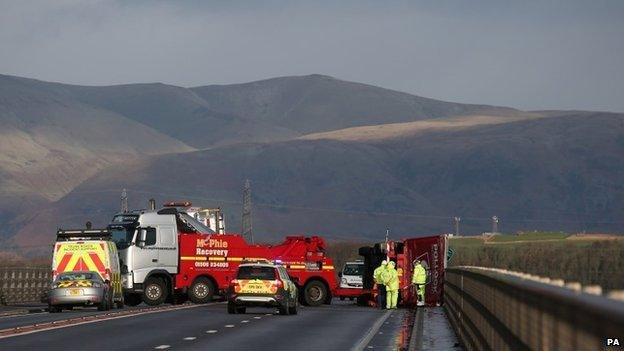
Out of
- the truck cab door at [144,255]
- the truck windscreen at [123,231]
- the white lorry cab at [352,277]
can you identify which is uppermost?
the truck windscreen at [123,231]

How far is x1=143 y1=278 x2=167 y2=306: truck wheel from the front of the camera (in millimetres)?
52062

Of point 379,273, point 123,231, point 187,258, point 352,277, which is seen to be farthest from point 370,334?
point 352,277

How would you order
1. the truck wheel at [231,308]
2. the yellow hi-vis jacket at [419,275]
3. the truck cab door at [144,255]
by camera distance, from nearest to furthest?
the truck wheel at [231,308] < the yellow hi-vis jacket at [419,275] < the truck cab door at [144,255]

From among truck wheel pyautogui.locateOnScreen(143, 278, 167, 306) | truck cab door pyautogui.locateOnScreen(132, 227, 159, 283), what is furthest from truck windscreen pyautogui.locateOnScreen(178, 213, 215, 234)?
truck wheel pyautogui.locateOnScreen(143, 278, 167, 306)

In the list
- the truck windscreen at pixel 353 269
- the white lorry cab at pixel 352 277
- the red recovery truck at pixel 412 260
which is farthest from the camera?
the truck windscreen at pixel 353 269

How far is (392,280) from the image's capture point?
158 feet

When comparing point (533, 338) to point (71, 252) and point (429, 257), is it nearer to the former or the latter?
point (71, 252)

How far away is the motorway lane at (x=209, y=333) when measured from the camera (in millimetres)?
27125

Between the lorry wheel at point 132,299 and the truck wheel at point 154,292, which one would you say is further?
the lorry wheel at point 132,299

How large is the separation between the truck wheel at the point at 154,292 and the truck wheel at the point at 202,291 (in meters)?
1.11

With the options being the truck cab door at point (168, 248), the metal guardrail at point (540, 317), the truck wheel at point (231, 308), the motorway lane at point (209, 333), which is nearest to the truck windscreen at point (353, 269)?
the truck cab door at point (168, 248)

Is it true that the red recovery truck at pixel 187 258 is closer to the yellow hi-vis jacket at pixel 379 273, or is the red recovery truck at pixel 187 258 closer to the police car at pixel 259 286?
the yellow hi-vis jacket at pixel 379 273

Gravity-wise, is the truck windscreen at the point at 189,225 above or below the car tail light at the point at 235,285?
above

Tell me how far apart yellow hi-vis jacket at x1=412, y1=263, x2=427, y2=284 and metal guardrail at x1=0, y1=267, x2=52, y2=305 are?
1519cm
